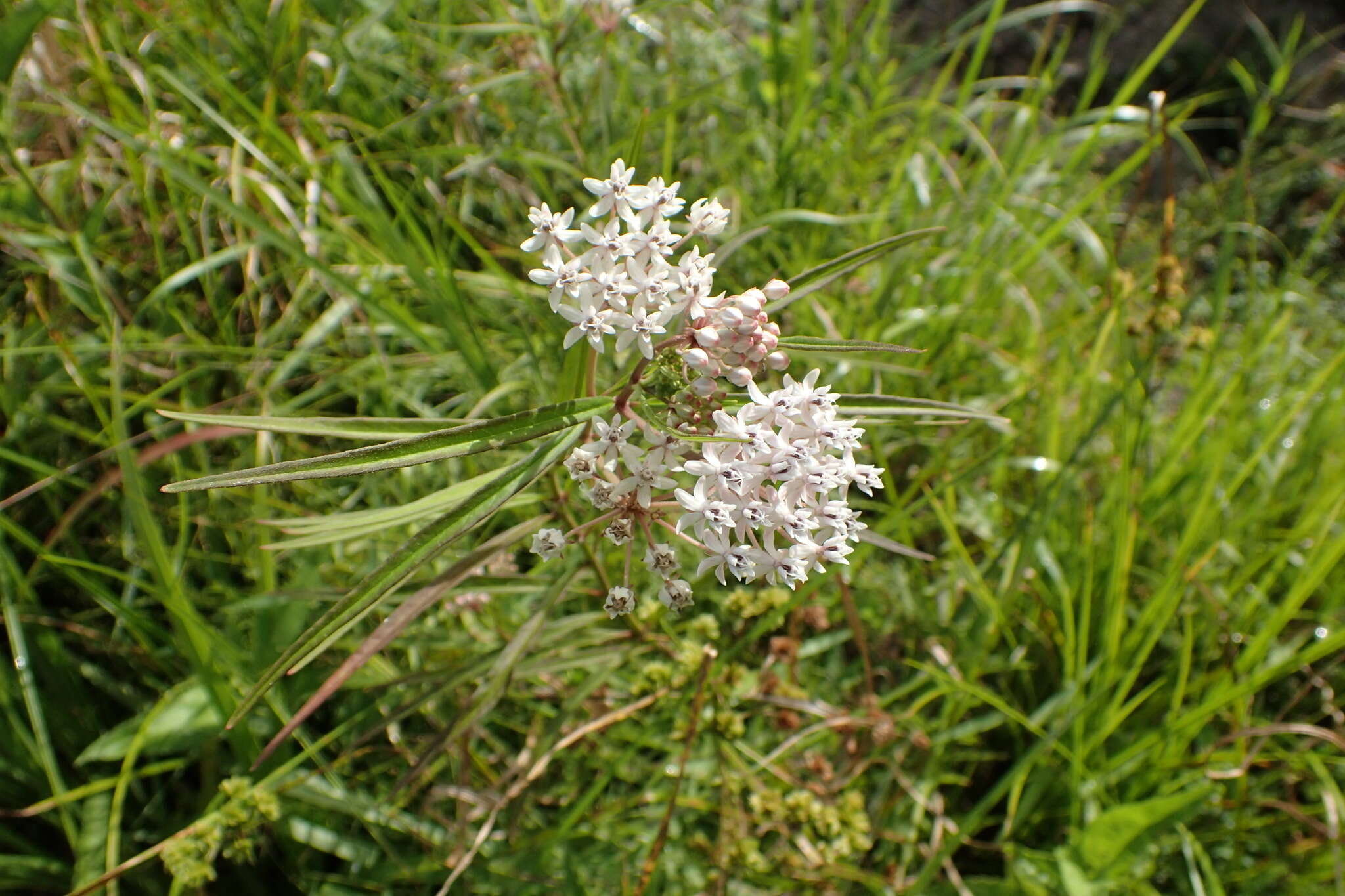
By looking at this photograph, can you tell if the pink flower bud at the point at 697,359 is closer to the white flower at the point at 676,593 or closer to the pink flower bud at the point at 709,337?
the pink flower bud at the point at 709,337

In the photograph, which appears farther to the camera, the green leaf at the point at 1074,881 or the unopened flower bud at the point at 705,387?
the green leaf at the point at 1074,881

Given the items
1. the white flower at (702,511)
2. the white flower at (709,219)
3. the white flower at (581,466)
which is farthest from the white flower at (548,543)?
the white flower at (709,219)

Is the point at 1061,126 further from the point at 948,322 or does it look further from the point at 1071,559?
the point at 1071,559

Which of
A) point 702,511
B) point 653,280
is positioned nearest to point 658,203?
point 653,280

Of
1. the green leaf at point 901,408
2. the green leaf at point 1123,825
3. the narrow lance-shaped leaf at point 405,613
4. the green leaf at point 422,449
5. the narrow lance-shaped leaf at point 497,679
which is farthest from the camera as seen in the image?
the green leaf at point 1123,825

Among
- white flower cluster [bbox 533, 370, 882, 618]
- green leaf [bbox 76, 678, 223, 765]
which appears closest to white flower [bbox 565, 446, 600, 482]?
white flower cluster [bbox 533, 370, 882, 618]

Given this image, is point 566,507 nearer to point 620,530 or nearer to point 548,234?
point 620,530

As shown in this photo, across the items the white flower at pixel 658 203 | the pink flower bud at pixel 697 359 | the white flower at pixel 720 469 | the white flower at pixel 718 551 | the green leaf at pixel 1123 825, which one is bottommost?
the green leaf at pixel 1123 825

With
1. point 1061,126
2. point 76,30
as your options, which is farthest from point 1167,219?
point 76,30
